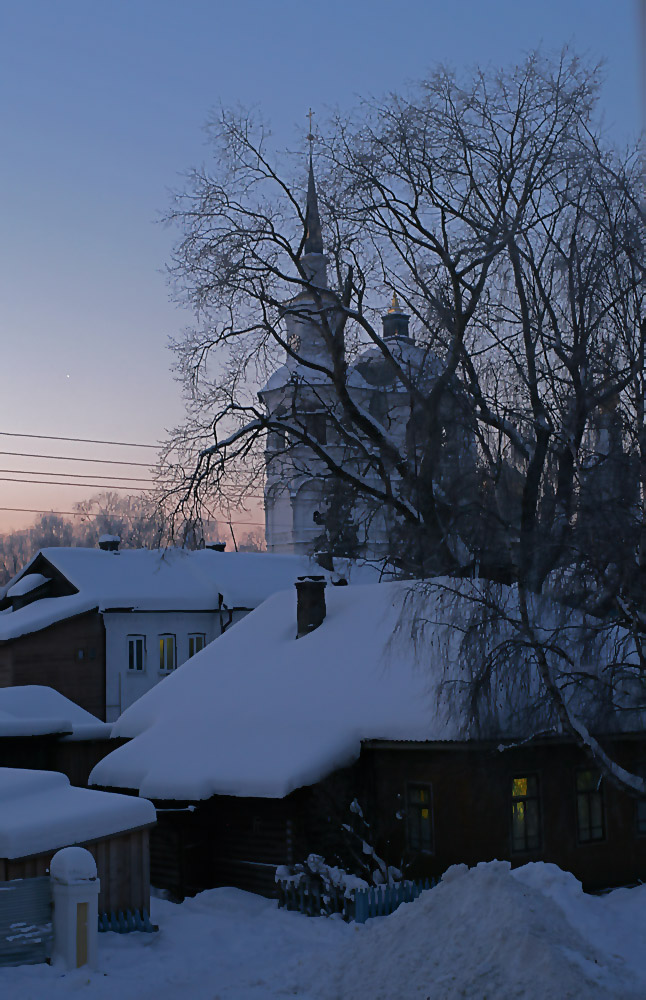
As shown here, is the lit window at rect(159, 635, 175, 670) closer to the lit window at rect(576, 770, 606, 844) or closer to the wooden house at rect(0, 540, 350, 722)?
the wooden house at rect(0, 540, 350, 722)

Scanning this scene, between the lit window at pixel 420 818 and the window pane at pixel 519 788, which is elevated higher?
the window pane at pixel 519 788

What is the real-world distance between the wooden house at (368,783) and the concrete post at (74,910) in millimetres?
5094

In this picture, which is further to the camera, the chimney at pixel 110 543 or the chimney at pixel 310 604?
the chimney at pixel 110 543

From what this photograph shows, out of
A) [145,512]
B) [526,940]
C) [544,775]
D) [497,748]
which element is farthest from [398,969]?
[145,512]

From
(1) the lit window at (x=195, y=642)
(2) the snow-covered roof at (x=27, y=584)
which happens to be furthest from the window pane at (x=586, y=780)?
(2) the snow-covered roof at (x=27, y=584)

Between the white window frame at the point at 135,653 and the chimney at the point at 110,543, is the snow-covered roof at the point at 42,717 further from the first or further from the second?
the chimney at the point at 110,543

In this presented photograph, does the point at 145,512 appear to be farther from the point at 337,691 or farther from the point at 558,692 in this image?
the point at 558,692

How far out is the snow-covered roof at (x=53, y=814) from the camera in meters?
13.3

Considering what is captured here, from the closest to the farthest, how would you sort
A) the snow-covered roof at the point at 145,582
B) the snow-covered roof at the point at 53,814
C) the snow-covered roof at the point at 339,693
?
1. the snow-covered roof at the point at 53,814
2. the snow-covered roof at the point at 339,693
3. the snow-covered roof at the point at 145,582

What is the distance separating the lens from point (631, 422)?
13.7m

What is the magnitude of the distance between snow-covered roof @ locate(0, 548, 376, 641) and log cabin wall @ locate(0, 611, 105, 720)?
630 mm

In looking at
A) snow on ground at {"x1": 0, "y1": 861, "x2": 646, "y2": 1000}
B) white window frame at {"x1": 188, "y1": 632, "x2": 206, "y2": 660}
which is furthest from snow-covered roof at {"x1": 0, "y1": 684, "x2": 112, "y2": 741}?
white window frame at {"x1": 188, "y1": 632, "x2": 206, "y2": 660}

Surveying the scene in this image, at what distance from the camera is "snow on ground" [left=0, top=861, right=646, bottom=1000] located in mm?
11438

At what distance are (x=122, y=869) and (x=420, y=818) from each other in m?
5.46
